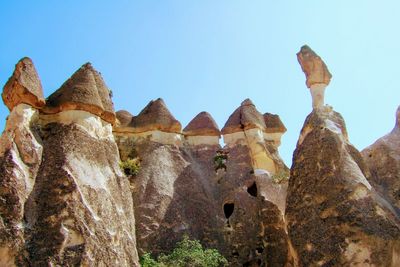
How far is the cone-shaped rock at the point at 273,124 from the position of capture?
20062mm

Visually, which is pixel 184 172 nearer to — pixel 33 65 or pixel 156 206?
pixel 156 206

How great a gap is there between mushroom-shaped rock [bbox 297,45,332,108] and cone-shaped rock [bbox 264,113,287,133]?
20.6 feet

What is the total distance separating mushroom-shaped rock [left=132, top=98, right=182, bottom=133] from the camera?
17.4m

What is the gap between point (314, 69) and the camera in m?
13.8

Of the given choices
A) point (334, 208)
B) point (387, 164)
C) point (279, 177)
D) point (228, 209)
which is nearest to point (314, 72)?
point (387, 164)

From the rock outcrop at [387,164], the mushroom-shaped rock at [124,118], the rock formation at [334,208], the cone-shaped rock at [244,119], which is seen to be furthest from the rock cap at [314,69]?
the mushroom-shaped rock at [124,118]

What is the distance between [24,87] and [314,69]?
305 inches

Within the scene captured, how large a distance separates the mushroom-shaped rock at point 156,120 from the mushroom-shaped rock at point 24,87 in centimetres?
603

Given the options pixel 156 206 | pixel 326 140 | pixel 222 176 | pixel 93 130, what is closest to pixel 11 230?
pixel 93 130

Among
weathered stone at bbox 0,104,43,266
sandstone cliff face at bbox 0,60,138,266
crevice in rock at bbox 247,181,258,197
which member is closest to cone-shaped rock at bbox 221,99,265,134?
crevice in rock at bbox 247,181,258,197

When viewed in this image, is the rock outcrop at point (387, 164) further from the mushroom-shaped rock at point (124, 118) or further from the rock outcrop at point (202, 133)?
the mushroom-shaped rock at point (124, 118)

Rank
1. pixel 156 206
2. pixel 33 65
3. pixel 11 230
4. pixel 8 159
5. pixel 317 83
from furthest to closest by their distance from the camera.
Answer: pixel 156 206 → pixel 317 83 → pixel 33 65 → pixel 8 159 → pixel 11 230

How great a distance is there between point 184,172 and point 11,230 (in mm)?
8134

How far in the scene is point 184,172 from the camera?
16.6 m
